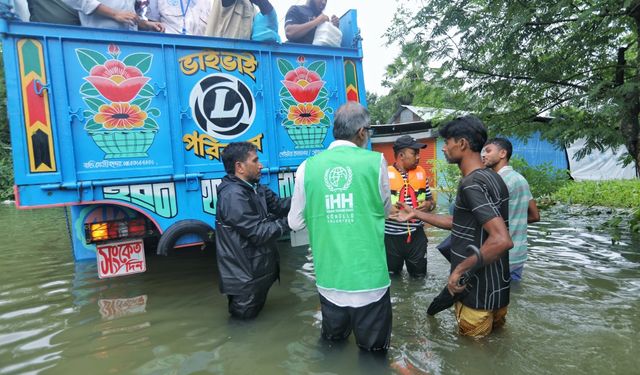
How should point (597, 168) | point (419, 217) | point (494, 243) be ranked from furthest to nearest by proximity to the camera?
point (597, 168), point (419, 217), point (494, 243)

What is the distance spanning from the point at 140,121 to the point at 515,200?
323 centimetres

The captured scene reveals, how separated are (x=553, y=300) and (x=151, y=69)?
407 cm

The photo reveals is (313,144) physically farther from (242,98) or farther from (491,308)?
(491,308)

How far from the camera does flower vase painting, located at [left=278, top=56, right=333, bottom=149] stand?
4.08 m

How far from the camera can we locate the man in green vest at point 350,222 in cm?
208

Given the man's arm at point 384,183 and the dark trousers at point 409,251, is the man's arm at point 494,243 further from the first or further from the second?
Result: the dark trousers at point 409,251

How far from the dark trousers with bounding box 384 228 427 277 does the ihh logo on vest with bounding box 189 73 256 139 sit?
1.83 metres

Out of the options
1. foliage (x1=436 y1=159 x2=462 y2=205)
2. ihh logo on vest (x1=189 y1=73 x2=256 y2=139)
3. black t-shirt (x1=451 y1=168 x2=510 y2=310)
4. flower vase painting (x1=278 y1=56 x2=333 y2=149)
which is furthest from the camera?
foliage (x1=436 y1=159 x2=462 y2=205)

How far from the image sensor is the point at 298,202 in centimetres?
221

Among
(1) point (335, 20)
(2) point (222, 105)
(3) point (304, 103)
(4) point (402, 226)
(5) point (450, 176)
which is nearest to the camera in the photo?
(2) point (222, 105)

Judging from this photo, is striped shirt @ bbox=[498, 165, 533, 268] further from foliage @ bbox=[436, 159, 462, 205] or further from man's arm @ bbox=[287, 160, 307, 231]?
foliage @ bbox=[436, 159, 462, 205]

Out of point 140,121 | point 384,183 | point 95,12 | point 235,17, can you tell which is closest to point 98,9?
point 95,12

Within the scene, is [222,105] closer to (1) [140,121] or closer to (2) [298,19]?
(1) [140,121]

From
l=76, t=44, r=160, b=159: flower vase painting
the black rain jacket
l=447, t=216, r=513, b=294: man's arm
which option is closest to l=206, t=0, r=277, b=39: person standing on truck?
l=76, t=44, r=160, b=159: flower vase painting
